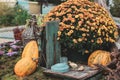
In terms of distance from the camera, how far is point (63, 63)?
6.68m

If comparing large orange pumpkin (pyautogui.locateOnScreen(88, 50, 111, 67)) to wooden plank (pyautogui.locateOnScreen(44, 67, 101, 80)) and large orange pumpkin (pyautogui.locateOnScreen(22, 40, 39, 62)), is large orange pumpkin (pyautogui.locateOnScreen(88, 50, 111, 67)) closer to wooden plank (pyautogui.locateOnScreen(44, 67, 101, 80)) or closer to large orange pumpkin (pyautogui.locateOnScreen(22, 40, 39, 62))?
wooden plank (pyautogui.locateOnScreen(44, 67, 101, 80))

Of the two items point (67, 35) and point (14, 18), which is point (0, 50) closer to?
point (67, 35)

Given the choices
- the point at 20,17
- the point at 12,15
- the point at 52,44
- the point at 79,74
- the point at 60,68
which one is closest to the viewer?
the point at 79,74

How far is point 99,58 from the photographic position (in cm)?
697

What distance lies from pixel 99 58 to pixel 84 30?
0.58 m

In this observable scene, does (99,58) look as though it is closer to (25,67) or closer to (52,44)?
(52,44)

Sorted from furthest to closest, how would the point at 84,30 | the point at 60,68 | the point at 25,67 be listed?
Result: the point at 84,30
the point at 25,67
the point at 60,68

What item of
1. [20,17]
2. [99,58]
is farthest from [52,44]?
[20,17]

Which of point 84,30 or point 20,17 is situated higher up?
point 84,30

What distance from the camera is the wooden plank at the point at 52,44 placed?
6738 mm

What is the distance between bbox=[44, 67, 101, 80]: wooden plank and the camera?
626 centimetres

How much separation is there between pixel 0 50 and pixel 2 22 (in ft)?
27.2

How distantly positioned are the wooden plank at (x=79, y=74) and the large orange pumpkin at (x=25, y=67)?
244 millimetres

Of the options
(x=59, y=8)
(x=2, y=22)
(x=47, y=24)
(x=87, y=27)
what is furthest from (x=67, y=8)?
(x=2, y=22)
